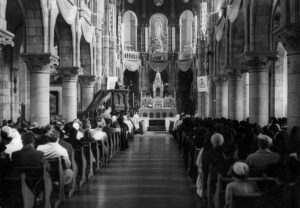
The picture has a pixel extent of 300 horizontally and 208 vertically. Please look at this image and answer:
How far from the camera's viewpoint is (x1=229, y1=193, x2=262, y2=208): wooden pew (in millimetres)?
5289

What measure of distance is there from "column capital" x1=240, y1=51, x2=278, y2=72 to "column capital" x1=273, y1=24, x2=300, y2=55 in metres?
4.53

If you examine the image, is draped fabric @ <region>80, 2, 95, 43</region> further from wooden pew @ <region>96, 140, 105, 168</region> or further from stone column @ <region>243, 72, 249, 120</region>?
wooden pew @ <region>96, 140, 105, 168</region>

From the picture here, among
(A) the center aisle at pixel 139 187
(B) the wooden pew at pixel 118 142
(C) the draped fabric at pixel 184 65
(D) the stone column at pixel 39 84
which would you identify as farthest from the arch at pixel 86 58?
(C) the draped fabric at pixel 184 65

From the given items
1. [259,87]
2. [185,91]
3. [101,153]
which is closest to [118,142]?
[101,153]

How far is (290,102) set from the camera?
1296 centimetres

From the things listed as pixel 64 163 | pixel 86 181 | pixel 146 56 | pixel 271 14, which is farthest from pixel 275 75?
pixel 146 56

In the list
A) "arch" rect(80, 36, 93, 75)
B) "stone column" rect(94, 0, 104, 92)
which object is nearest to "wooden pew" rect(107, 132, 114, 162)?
"arch" rect(80, 36, 93, 75)

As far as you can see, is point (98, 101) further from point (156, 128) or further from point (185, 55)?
point (185, 55)

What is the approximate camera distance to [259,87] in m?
17.9

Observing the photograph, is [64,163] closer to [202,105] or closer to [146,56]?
[202,105]

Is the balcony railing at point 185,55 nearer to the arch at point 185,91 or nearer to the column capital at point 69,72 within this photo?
the arch at point 185,91

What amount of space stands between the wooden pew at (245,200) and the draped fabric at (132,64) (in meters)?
41.6

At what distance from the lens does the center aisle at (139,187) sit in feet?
29.6

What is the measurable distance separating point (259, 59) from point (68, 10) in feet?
29.7
